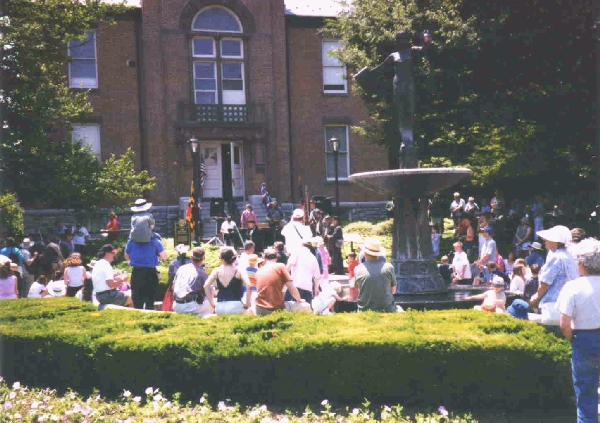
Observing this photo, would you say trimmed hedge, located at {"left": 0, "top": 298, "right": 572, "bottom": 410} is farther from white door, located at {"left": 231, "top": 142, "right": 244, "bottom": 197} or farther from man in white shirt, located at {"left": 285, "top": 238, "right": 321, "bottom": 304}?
white door, located at {"left": 231, "top": 142, "right": 244, "bottom": 197}

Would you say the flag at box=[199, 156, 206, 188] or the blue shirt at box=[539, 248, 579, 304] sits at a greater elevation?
the flag at box=[199, 156, 206, 188]

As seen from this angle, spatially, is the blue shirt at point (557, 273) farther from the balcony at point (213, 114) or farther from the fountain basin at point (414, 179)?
the balcony at point (213, 114)

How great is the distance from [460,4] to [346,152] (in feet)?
37.2

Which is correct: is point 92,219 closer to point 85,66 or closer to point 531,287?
point 85,66

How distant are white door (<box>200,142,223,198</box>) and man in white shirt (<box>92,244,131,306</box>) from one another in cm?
1822

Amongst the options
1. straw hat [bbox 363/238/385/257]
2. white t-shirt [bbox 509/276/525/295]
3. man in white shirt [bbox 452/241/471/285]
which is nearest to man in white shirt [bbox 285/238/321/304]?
straw hat [bbox 363/238/385/257]

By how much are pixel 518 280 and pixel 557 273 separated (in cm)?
441

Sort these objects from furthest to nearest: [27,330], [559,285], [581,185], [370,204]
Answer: [370,204] → [581,185] → [27,330] → [559,285]

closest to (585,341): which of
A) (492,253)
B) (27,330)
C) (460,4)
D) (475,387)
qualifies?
(475,387)

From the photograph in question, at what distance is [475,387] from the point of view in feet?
20.3

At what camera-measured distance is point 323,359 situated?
6.36 m

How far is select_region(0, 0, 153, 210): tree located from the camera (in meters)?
15.6

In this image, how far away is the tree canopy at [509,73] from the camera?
18266mm

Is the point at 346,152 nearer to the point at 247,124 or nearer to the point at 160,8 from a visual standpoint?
the point at 247,124
